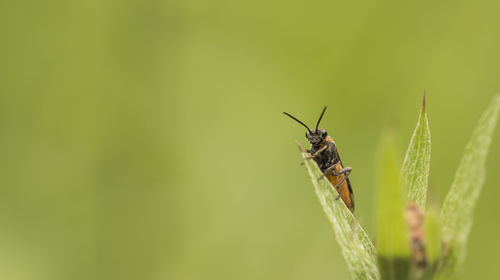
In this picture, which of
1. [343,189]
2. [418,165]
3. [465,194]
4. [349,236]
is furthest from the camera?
[343,189]

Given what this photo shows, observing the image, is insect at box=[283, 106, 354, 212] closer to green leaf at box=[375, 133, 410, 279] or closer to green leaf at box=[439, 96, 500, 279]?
green leaf at box=[439, 96, 500, 279]

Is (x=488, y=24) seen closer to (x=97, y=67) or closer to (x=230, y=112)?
(x=230, y=112)

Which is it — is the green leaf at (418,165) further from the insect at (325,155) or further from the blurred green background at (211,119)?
the blurred green background at (211,119)

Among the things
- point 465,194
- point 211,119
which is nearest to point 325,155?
point 211,119

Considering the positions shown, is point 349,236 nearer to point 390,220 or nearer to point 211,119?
point 390,220

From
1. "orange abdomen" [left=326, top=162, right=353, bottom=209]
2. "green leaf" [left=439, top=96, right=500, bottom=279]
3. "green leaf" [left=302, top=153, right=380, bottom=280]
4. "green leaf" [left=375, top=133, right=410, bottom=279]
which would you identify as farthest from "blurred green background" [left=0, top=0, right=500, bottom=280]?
"green leaf" [left=375, top=133, right=410, bottom=279]

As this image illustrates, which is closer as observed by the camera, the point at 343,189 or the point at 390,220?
the point at 390,220

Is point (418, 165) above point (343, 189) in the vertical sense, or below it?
above

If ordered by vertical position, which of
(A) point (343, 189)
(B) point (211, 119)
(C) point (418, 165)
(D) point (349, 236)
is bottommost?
(B) point (211, 119)
